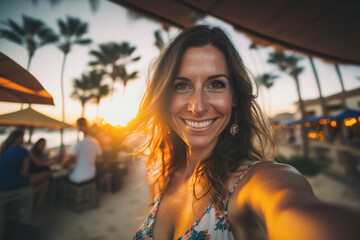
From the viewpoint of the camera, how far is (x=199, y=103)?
119cm

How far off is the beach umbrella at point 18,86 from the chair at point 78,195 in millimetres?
3780

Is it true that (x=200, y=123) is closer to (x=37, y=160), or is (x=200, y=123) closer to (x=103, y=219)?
(x=103, y=219)

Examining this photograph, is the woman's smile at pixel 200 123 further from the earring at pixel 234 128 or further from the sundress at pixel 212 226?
the sundress at pixel 212 226

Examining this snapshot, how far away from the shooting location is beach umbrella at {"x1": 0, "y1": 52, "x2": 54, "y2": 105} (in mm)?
951

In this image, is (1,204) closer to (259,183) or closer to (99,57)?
(259,183)

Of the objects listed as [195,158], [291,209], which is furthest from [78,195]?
[291,209]

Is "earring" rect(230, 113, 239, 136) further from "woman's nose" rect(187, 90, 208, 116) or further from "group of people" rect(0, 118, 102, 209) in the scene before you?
"group of people" rect(0, 118, 102, 209)

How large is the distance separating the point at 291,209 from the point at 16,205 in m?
4.73

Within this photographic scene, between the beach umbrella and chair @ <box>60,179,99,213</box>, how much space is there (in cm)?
378

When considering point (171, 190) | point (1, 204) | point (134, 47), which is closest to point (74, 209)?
point (1, 204)

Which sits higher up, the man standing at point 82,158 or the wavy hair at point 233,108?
the wavy hair at point 233,108

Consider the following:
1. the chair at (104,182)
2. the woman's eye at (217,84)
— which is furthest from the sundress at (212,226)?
the chair at (104,182)

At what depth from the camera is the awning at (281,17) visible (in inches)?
95.1

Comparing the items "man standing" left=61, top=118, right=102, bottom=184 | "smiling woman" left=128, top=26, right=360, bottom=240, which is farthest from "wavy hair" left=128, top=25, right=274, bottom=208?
"man standing" left=61, top=118, right=102, bottom=184
